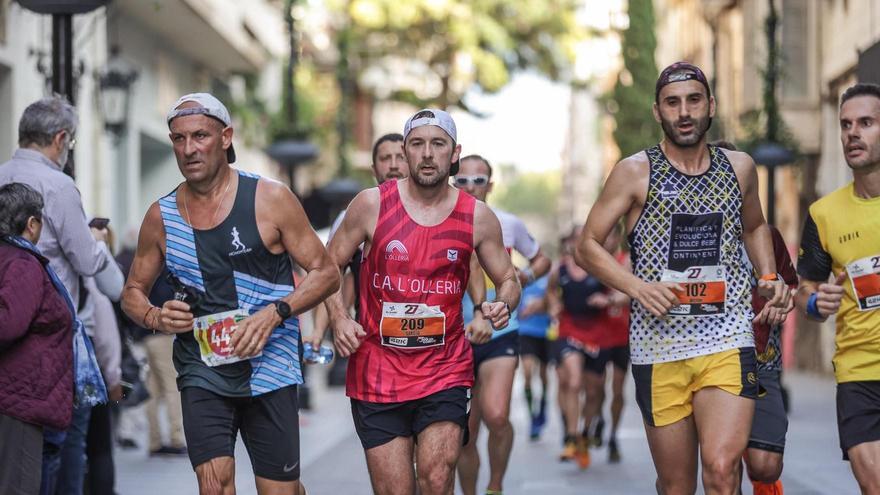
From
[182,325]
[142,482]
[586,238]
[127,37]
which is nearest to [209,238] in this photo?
[182,325]

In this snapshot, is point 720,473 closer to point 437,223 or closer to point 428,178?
point 437,223

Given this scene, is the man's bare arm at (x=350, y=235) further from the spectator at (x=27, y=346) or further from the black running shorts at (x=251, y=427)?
the spectator at (x=27, y=346)

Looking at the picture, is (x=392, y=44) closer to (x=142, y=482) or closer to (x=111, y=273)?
(x=142, y=482)

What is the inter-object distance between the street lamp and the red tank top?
11.8 meters

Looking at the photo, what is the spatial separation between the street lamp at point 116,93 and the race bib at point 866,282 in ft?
41.3

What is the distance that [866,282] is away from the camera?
746cm

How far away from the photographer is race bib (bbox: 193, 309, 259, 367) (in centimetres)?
690

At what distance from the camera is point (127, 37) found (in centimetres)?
2517

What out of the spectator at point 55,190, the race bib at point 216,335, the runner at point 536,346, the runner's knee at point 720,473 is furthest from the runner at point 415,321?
the runner at point 536,346

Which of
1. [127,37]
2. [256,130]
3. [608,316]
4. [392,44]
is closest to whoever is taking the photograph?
[608,316]

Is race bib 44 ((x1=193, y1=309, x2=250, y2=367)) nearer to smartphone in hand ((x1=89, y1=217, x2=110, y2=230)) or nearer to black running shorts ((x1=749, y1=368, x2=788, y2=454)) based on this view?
black running shorts ((x1=749, y1=368, x2=788, y2=454))

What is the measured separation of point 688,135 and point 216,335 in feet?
7.43

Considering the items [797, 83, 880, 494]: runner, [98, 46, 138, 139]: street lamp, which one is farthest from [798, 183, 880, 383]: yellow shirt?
[98, 46, 138, 139]: street lamp

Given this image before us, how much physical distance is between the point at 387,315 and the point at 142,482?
19.1ft
